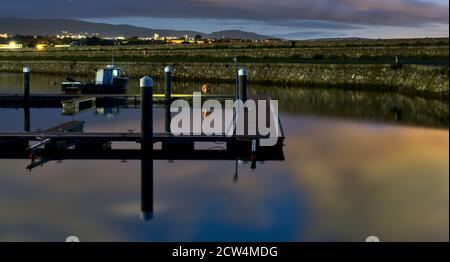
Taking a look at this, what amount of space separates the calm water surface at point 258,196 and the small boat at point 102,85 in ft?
46.8

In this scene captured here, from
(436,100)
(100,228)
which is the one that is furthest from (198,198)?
(436,100)

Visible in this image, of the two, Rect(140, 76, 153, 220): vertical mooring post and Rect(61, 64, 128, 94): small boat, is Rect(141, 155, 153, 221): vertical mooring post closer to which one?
Rect(140, 76, 153, 220): vertical mooring post

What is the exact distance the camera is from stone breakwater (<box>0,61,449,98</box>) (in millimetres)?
30297

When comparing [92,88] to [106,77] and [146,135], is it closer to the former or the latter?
[106,77]

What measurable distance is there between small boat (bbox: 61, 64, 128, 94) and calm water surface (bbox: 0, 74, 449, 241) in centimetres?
1427

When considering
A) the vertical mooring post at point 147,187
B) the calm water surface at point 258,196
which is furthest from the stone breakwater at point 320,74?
the vertical mooring post at point 147,187

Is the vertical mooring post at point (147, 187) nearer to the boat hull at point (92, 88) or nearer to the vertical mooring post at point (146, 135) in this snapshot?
the vertical mooring post at point (146, 135)

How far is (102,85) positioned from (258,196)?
20337mm

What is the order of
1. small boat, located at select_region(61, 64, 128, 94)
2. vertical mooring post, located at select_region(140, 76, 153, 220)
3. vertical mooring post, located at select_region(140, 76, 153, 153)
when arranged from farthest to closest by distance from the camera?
1. small boat, located at select_region(61, 64, 128, 94)
2. vertical mooring post, located at select_region(140, 76, 153, 153)
3. vertical mooring post, located at select_region(140, 76, 153, 220)

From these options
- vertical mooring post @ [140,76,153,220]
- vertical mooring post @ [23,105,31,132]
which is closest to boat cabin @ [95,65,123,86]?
vertical mooring post @ [23,105,31,132]

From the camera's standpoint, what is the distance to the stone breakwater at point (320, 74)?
99.4 feet

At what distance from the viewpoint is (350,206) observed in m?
11.4

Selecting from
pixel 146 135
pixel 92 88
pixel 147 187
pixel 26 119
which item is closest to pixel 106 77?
pixel 92 88

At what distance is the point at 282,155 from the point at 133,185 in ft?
12.9
